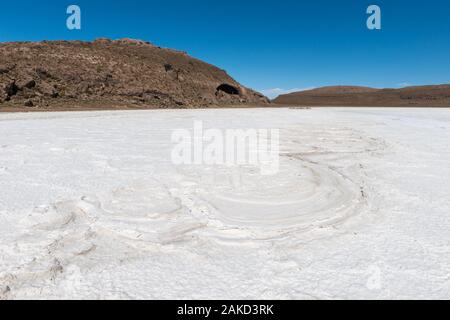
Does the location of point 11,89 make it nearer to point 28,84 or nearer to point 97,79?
point 28,84

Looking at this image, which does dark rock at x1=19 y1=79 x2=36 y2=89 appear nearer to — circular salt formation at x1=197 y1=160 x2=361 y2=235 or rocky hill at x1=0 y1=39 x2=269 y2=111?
rocky hill at x1=0 y1=39 x2=269 y2=111

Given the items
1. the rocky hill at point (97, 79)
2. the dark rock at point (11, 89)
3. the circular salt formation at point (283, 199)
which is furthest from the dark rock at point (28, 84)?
the circular salt formation at point (283, 199)

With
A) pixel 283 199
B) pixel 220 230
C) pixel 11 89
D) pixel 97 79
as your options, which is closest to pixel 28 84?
pixel 11 89

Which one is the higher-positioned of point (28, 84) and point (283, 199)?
point (28, 84)

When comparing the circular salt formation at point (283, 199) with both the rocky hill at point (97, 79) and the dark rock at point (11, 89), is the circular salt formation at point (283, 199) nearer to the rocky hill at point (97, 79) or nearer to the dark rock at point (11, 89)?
the rocky hill at point (97, 79)
